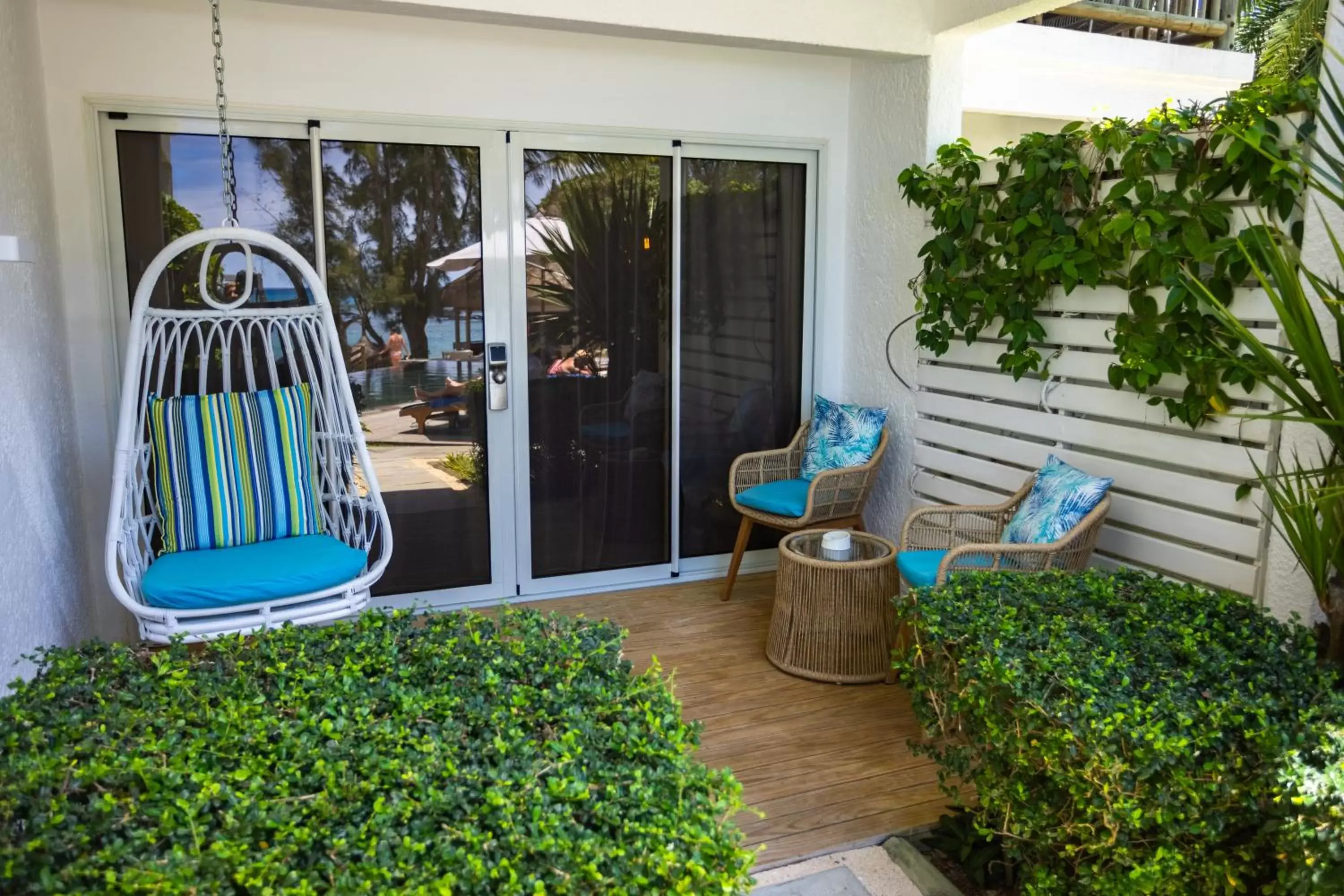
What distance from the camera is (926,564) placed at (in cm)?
325

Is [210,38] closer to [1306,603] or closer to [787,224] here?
[787,224]

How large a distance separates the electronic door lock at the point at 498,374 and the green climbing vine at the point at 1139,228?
1822mm

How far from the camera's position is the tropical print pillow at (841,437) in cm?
429

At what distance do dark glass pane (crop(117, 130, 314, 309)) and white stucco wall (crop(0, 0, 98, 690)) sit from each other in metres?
0.30

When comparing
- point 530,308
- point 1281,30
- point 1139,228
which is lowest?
point 530,308

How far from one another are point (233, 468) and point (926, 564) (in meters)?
2.29

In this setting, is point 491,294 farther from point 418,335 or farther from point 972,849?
point 972,849

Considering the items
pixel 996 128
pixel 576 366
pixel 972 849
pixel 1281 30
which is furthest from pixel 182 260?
pixel 1281 30

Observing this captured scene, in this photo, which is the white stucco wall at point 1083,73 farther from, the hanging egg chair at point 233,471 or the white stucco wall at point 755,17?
the hanging egg chair at point 233,471

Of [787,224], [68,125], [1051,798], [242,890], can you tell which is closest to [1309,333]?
[1051,798]

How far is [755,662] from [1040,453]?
1.33m

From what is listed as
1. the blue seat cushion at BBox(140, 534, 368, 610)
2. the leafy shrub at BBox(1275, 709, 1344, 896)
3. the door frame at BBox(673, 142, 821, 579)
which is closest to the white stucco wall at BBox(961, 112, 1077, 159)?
the door frame at BBox(673, 142, 821, 579)

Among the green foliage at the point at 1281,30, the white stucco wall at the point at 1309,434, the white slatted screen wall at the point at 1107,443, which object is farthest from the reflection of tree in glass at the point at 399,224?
the green foliage at the point at 1281,30

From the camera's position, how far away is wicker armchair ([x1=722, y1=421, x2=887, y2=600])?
406 cm
